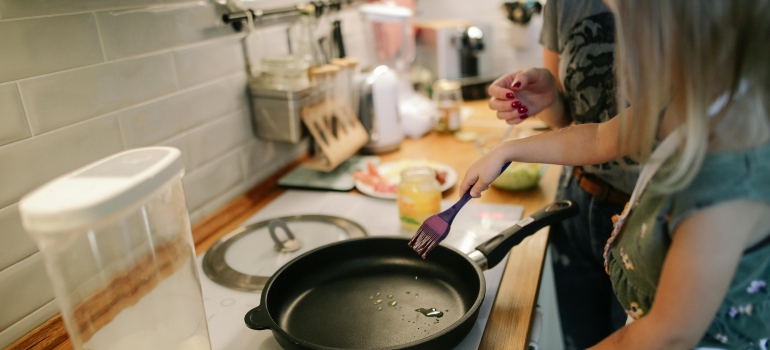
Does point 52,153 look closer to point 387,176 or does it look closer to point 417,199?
point 417,199

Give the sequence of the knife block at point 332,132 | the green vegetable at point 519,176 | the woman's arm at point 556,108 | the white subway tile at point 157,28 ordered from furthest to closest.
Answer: the knife block at point 332,132 < the green vegetable at point 519,176 < the woman's arm at point 556,108 < the white subway tile at point 157,28

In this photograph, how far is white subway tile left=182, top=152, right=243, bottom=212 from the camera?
1146 mm

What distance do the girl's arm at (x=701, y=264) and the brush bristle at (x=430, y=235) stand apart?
342 millimetres

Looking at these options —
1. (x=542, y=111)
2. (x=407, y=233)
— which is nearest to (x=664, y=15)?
(x=542, y=111)

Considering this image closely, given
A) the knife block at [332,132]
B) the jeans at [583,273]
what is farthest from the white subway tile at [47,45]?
the jeans at [583,273]

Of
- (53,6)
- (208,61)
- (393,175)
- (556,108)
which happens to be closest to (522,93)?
(556,108)

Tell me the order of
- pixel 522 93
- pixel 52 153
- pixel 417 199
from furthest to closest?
pixel 417 199 < pixel 522 93 < pixel 52 153

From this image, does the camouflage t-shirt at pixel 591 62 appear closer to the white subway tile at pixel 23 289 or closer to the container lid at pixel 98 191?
the container lid at pixel 98 191

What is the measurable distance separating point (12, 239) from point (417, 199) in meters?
0.67

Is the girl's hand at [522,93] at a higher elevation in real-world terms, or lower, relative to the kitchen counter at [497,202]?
higher

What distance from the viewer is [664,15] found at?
52 cm

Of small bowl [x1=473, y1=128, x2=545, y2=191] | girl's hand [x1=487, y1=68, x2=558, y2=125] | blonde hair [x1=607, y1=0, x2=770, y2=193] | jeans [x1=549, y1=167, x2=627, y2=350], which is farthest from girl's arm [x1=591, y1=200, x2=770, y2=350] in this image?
small bowl [x1=473, y1=128, x2=545, y2=191]

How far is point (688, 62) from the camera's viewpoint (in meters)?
0.52

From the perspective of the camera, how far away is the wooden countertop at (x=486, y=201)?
807 millimetres
